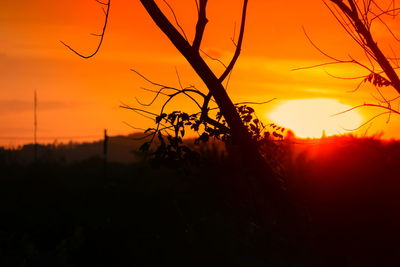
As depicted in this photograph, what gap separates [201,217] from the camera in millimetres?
18875

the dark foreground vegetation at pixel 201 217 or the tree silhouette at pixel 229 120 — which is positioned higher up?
the tree silhouette at pixel 229 120

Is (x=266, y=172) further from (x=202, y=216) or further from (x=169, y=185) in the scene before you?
(x=169, y=185)

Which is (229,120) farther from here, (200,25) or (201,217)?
(201,217)

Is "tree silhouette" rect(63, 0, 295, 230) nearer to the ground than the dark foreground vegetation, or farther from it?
farther from it

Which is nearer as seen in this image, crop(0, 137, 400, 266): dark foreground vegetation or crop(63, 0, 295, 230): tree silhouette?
crop(63, 0, 295, 230): tree silhouette

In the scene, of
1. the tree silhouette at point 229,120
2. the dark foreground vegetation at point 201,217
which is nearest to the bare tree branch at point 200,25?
the tree silhouette at point 229,120

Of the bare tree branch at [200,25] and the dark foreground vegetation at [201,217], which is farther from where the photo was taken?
the dark foreground vegetation at [201,217]

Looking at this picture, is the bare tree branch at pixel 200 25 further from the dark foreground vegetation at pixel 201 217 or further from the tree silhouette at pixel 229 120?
the dark foreground vegetation at pixel 201 217

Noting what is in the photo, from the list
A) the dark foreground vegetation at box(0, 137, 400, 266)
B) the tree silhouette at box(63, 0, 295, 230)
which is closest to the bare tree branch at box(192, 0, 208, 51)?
the tree silhouette at box(63, 0, 295, 230)

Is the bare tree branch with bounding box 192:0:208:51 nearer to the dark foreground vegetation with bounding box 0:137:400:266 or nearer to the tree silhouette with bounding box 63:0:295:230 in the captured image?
the tree silhouette with bounding box 63:0:295:230

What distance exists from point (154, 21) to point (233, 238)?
10.0 metres

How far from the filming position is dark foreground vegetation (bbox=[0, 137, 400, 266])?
1448cm

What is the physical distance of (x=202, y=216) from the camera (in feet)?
63.2

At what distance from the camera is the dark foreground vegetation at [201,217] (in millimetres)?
14477
